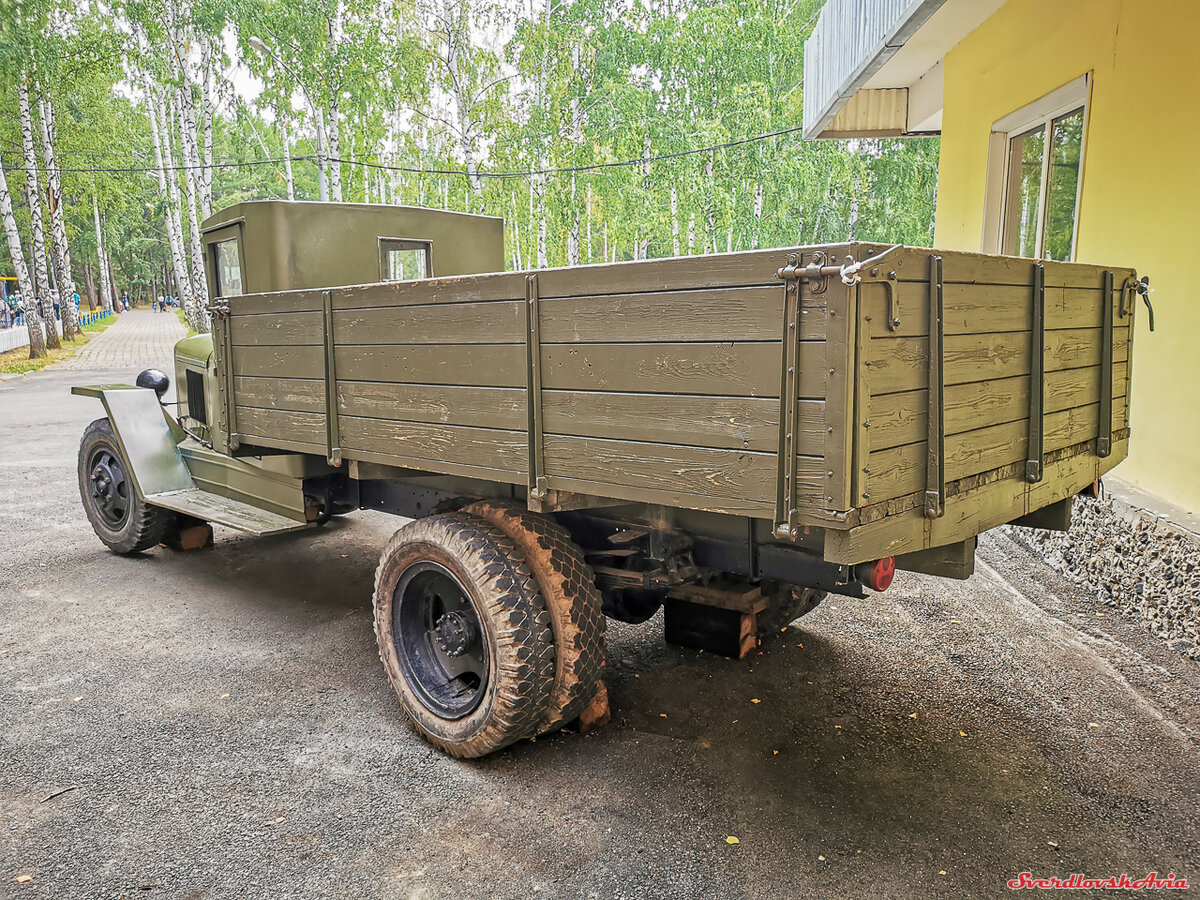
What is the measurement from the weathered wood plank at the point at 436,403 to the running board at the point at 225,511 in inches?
63.0

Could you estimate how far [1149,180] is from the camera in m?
5.07

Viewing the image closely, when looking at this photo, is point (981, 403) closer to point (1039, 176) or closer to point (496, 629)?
point (496, 629)

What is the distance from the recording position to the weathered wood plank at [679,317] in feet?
7.38

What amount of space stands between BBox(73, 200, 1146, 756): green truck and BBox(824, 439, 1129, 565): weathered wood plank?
0.04 feet

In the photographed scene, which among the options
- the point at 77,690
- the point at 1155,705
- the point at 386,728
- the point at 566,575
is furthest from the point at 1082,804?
the point at 77,690

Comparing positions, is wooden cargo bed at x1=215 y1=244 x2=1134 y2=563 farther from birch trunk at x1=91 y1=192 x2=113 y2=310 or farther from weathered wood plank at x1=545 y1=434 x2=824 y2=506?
birch trunk at x1=91 y1=192 x2=113 y2=310

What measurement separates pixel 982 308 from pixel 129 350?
26809mm

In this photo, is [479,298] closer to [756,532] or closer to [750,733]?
[756,532]

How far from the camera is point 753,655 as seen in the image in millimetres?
4188

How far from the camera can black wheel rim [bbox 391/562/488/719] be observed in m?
3.39

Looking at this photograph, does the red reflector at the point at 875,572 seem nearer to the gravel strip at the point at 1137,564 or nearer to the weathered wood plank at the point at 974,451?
the weathered wood plank at the point at 974,451

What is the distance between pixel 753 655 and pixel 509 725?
5.11ft

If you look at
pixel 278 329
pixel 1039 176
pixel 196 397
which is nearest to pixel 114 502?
pixel 196 397

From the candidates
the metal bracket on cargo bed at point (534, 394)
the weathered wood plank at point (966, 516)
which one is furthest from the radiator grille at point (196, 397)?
the weathered wood plank at point (966, 516)
